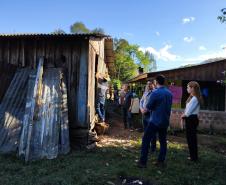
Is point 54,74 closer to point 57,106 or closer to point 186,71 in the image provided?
point 57,106

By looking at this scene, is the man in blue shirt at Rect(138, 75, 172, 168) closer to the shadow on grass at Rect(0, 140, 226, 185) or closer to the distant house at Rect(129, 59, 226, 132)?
the shadow on grass at Rect(0, 140, 226, 185)

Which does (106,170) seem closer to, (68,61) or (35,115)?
(35,115)

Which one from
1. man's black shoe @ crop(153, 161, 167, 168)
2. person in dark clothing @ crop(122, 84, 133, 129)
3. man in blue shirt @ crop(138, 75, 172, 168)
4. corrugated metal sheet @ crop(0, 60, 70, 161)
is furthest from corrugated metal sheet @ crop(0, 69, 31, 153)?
person in dark clothing @ crop(122, 84, 133, 129)

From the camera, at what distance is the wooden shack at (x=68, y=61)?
8891 millimetres

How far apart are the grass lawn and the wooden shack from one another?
1.14 meters

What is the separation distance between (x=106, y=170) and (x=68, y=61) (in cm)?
378

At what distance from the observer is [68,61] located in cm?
908

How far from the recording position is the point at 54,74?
8836mm

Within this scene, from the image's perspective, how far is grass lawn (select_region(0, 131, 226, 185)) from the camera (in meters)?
5.93

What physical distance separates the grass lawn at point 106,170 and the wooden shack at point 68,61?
3.73ft

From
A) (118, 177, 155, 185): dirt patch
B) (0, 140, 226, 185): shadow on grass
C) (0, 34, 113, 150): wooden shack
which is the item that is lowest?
(118, 177, 155, 185): dirt patch

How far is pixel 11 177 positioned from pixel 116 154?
8.75 feet

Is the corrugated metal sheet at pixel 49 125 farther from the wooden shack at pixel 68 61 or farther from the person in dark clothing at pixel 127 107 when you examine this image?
the person in dark clothing at pixel 127 107

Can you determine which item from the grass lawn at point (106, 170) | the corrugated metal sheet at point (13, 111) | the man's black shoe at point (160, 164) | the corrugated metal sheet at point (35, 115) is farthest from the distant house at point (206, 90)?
the corrugated metal sheet at point (13, 111)
